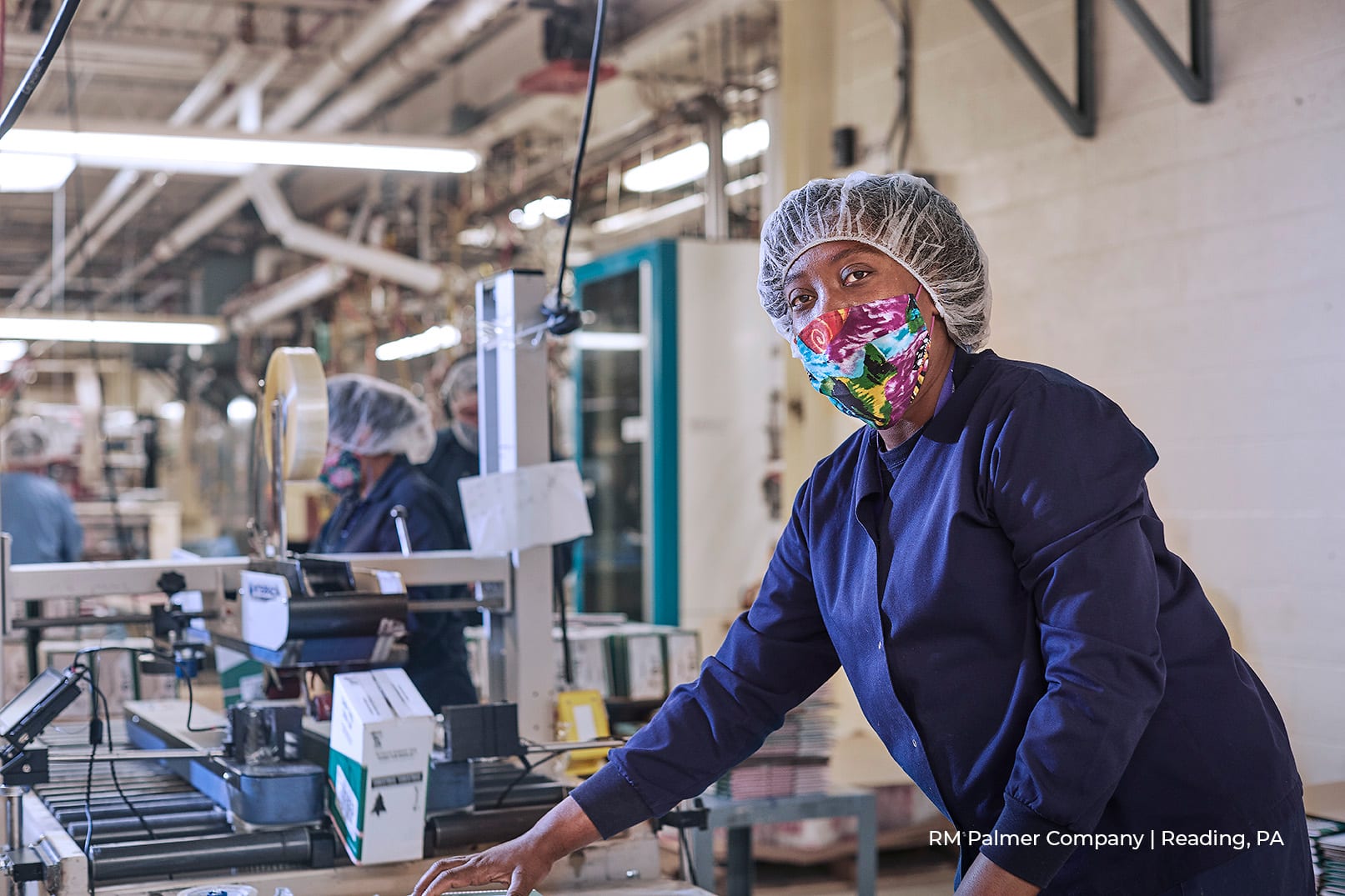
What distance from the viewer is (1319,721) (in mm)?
3115

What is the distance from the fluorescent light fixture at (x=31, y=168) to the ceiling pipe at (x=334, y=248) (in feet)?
9.51

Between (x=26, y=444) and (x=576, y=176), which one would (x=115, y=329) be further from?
(x=576, y=176)

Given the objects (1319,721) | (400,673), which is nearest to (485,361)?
(400,673)

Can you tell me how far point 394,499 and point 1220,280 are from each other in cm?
201

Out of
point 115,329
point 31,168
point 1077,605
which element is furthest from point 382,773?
point 115,329

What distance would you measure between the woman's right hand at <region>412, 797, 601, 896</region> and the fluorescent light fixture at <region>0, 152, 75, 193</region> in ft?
9.43

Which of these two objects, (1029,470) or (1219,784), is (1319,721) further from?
(1029,470)

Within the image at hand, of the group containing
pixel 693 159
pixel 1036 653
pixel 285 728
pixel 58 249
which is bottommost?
pixel 285 728

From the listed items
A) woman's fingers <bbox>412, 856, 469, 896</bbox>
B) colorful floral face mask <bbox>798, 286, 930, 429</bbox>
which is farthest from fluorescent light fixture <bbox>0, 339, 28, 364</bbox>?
colorful floral face mask <bbox>798, 286, 930, 429</bbox>

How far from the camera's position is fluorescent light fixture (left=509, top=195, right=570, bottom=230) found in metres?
6.79

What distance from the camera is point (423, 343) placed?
26.2ft

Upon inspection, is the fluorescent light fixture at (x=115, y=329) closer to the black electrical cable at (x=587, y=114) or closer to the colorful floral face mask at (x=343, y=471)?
the colorful floral face mask at (x=343, y=471)

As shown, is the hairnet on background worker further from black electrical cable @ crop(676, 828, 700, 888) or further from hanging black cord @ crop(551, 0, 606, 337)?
black electrical cable @ crop(676, 828, 700, 888)

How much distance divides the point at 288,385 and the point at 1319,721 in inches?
95.1
